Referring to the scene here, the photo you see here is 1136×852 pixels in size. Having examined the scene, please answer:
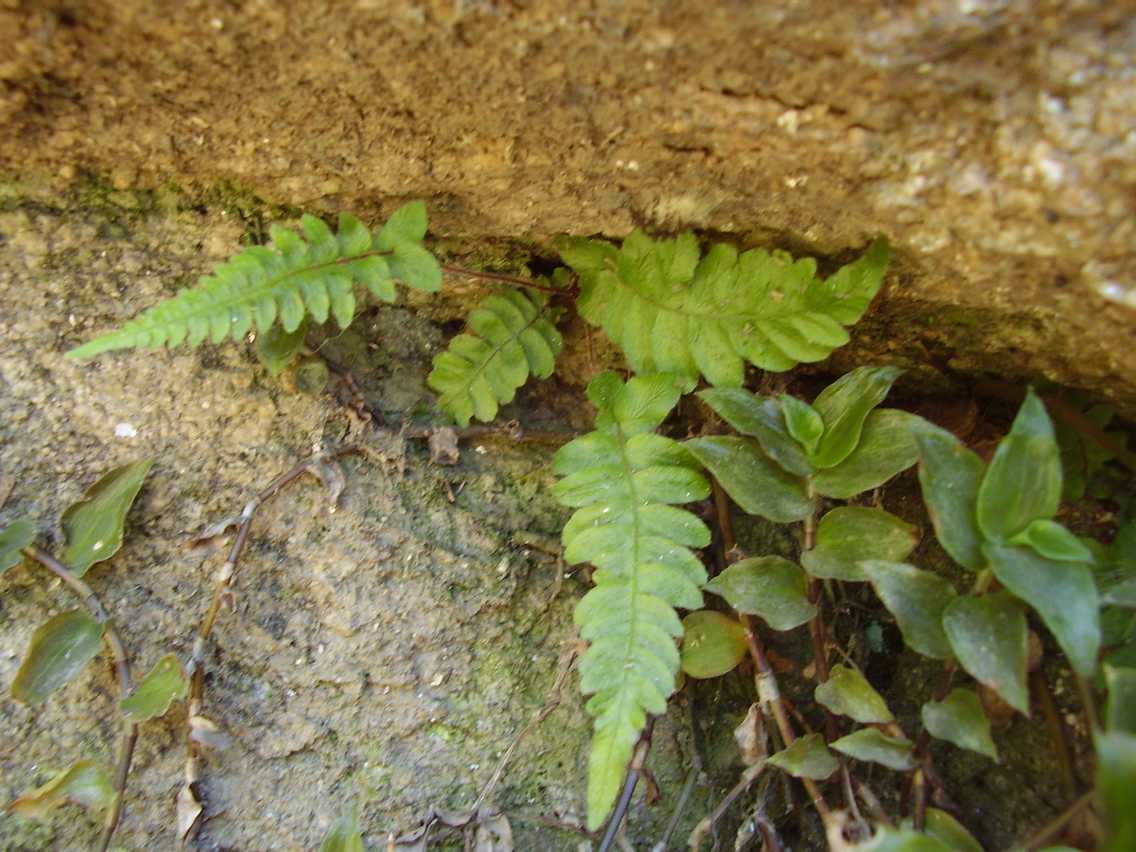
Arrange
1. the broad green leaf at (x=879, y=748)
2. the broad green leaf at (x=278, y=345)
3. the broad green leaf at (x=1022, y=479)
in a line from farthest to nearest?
the broad green leaf at (x=278, y=345), the broad green leaf at (x=879, y=748), the broad green leaf at (x=1022, y=479)

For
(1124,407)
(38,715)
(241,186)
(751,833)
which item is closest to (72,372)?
(241,186)

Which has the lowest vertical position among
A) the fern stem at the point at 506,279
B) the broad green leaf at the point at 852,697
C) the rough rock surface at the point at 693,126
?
the broad green leaf at the point at 852,697

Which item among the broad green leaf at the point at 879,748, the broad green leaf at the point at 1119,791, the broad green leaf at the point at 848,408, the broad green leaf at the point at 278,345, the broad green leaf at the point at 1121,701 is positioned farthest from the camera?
the broad green leaf at the point at 278,345

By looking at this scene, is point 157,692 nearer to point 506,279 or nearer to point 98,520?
point 98,520

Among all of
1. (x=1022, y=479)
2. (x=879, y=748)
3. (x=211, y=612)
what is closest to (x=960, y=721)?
(x=879, y=748)

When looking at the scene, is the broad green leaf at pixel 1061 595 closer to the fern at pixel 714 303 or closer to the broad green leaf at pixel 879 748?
the broad green leaf at pixel 879 748

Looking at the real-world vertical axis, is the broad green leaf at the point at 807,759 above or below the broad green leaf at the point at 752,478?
below

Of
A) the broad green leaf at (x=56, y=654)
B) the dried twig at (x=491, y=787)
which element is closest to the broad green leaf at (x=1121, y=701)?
the dried twig at (x=491, y=787)
